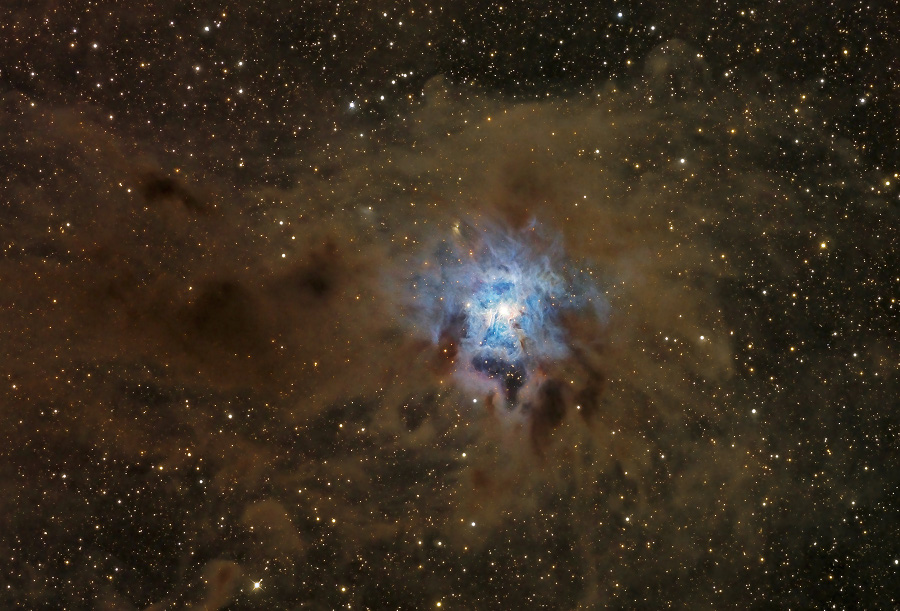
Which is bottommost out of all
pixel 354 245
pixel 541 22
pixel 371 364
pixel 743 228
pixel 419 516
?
pixel 419 516

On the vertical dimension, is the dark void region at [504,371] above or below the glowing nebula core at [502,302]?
below

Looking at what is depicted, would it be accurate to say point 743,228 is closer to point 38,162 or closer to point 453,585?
point 453,585

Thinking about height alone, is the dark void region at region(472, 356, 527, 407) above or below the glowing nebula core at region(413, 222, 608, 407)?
below

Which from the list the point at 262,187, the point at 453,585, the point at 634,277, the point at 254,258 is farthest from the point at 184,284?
the point at 634,277

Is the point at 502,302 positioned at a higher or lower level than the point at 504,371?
higher

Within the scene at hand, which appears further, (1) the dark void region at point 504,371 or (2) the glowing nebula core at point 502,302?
(1) the dark void region at point 504,371

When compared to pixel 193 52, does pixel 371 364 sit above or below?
below

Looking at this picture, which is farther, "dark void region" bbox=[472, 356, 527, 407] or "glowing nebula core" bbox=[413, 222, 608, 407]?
"dark void region" bbox=[472, 356, 527, 407]
